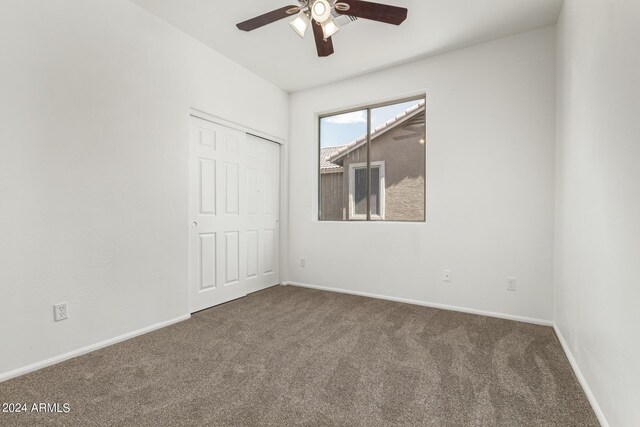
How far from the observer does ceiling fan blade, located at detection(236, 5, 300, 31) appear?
200cm

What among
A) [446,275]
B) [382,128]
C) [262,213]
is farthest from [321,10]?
[446,275]

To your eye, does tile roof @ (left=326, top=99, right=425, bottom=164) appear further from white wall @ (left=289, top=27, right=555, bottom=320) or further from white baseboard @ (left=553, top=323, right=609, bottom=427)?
white baseboard @ (left=553, top=323, right=609, bottom=427)

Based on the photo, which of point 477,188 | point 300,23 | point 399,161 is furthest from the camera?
point 399,161

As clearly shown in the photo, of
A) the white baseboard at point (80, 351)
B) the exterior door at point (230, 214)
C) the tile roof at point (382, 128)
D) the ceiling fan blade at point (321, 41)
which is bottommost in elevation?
the white baseboard at point (80, 351)

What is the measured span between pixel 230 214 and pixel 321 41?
6.73 feet

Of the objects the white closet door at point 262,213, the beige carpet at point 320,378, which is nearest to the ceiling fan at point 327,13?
the white closet door at point 262,213

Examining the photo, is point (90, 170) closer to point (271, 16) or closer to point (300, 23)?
point (271, 16)

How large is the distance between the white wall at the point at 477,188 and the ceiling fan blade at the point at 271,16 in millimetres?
1842

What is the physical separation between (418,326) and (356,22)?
2.74 meters

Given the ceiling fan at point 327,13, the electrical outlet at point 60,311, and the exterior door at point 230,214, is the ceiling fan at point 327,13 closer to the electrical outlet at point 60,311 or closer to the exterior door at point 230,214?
the exterior door at point 230,214

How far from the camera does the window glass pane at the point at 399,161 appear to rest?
353 centimetres

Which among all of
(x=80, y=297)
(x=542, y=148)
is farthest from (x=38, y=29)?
(x=542, y=148)

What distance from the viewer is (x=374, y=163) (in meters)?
3.85

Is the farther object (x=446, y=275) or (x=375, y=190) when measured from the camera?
(x=375, y=190)
